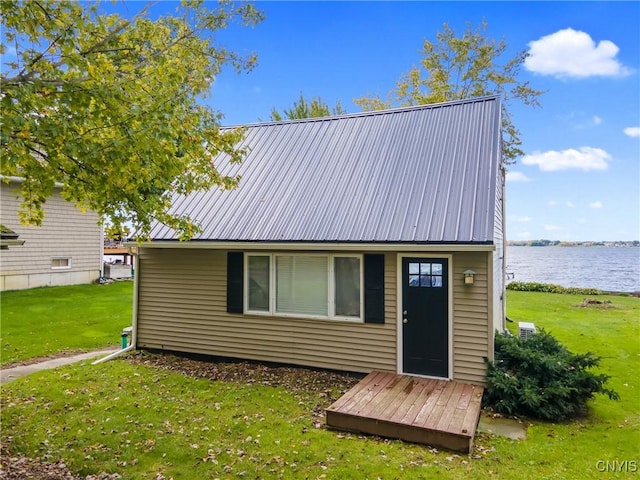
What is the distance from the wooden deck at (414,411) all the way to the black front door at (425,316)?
374 mm

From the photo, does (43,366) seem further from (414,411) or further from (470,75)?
(470,75)

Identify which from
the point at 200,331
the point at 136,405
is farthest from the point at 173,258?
the point at 136,405

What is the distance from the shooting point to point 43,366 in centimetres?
786

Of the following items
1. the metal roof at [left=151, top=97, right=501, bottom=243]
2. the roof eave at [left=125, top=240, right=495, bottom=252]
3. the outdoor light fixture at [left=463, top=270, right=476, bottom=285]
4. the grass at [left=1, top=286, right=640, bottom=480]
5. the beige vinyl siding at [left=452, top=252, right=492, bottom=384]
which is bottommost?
the grass at [left=1, top=286, right=640, bottom=480]

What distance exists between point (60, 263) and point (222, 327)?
1210 cm

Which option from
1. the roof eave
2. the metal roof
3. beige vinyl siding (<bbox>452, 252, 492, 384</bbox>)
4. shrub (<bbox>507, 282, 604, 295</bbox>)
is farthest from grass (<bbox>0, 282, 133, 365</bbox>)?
shrub (<bbox>507, 282, 604, 295</bbox>)

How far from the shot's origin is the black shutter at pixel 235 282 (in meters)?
7.83

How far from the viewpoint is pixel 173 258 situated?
8398 millimetres

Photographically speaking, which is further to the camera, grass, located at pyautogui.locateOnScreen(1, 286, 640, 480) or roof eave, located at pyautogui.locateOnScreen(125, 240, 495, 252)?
roof eave, located at pyautogui.locateOnScreen(125, 240, 495, 252)

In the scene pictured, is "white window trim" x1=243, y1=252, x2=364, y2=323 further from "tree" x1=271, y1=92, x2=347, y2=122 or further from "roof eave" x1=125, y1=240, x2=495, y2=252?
"tree" x1=271, y1=92, x2=347, y2=122

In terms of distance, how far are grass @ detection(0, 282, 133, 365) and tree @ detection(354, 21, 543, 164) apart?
54.9 ft

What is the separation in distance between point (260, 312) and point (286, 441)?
124 inches

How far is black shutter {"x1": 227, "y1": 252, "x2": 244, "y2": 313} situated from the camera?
25.7 ft

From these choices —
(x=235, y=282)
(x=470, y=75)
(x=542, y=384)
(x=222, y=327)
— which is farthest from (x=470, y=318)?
(x=470, y=75)
